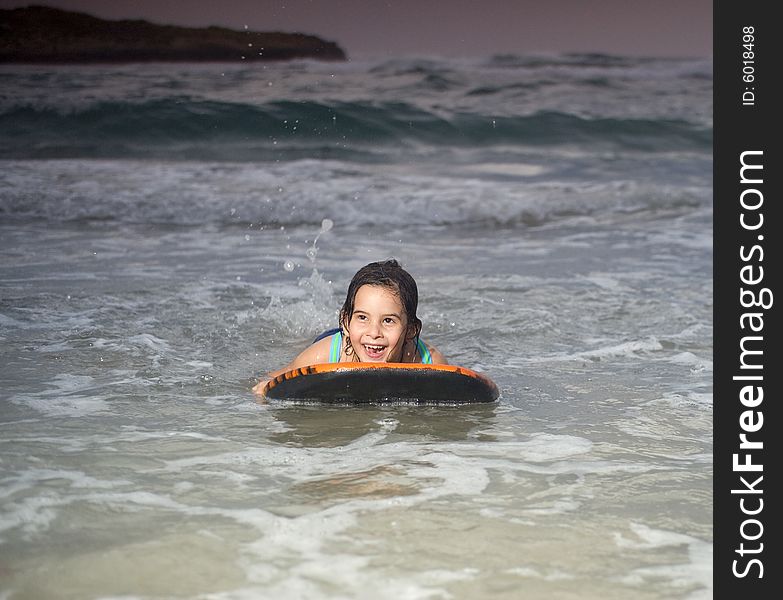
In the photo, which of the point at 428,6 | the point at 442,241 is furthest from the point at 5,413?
the point at 428,6

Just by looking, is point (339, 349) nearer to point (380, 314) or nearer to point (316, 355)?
point (316, 355)

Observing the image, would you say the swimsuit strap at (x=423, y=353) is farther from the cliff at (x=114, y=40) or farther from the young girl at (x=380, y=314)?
the cliff at (x=114, y=40)

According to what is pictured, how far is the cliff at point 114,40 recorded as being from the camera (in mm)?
17688

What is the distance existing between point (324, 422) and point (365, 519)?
1.15 meters

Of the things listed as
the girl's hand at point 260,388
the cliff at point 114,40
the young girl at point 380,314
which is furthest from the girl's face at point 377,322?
the cliff at point 114,40

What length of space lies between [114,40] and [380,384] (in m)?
15.4

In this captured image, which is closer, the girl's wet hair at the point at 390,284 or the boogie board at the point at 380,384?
the boogie board at the point at 380,384

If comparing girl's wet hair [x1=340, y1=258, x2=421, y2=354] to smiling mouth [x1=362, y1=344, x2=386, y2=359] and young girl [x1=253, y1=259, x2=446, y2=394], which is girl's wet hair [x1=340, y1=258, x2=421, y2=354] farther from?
smiling mouth [x1=362, y1=344, x2=386, y2=359]

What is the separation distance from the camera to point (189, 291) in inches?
285
